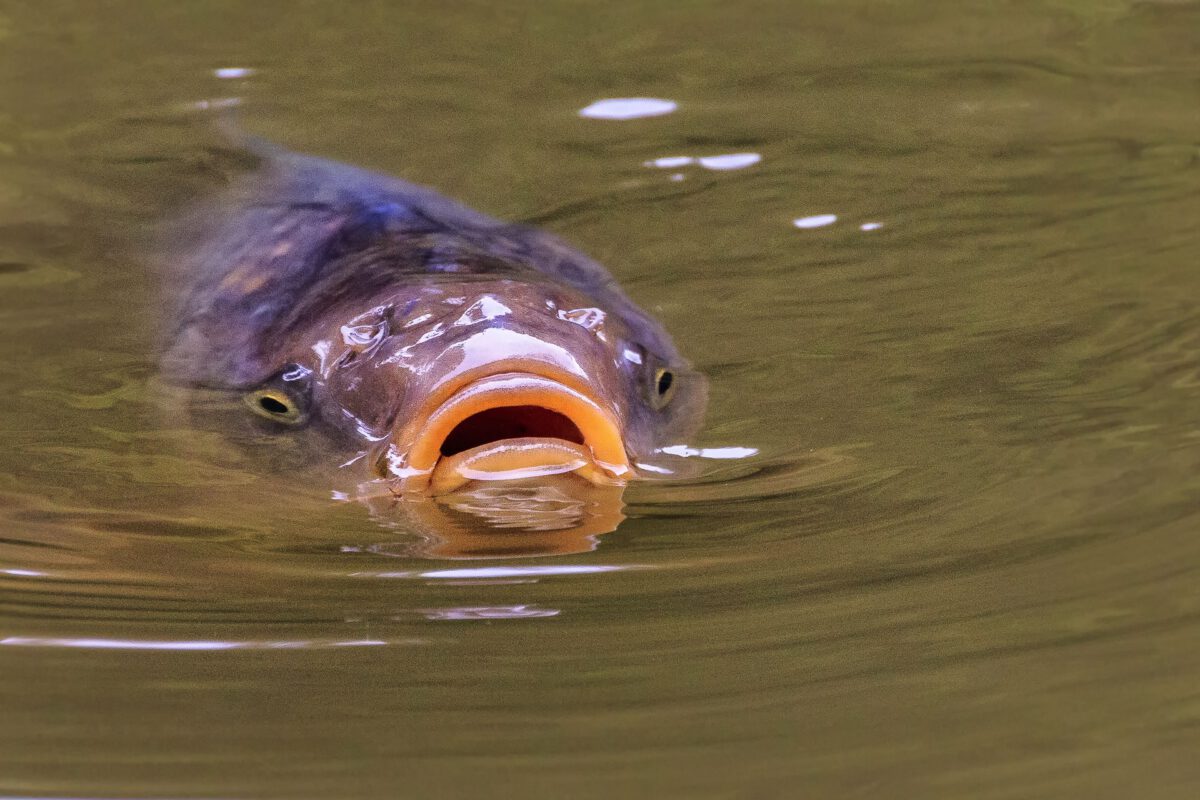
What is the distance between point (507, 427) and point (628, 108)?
2894 millimetres

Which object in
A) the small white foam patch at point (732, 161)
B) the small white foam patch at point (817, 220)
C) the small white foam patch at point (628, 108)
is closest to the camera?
the small white foam patch at point (817, 220)

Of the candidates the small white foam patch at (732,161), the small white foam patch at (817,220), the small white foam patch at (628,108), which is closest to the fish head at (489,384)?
the small white foam patch at (817,220)

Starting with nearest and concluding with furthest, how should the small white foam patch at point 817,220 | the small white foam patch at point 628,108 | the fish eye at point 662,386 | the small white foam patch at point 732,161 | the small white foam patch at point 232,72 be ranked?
1. the fish eye at point 662,386
2. the small white foam patch at point 817,220
3. the small white foam patch at point 732,161
4. the small white foam patch at point 628,108
5. the small white foam patch at point 232,72

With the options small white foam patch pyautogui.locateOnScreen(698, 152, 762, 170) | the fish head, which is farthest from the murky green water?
the fish head

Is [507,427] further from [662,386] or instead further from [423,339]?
[662,386]

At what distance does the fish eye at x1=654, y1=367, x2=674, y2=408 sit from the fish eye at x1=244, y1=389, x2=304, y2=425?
0.71 m

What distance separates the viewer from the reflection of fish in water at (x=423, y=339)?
2.80 metres

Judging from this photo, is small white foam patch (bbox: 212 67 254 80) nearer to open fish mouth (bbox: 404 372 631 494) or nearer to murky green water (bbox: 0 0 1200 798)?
murky green water (bbox: 0 0 1200 798)

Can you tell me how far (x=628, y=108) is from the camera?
18.5 feet

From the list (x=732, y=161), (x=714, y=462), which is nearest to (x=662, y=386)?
(x=714, y=462)

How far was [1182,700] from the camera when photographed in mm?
2209

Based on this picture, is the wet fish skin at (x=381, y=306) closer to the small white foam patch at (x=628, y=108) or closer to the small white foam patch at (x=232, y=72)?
the small white foam patch at (x=628, y=108)

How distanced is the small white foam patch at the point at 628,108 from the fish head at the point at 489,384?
2326 mm

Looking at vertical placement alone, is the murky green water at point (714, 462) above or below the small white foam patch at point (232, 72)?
below
